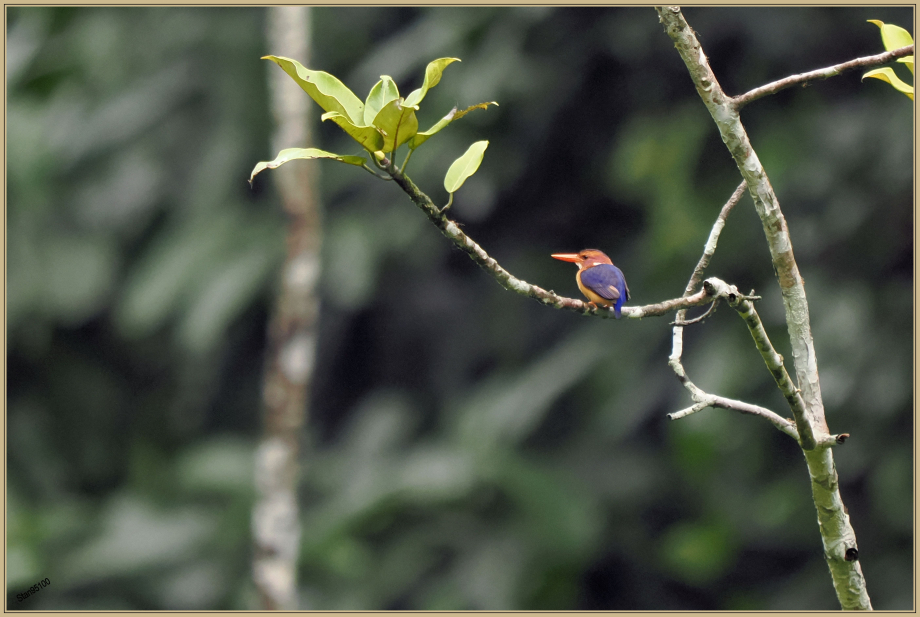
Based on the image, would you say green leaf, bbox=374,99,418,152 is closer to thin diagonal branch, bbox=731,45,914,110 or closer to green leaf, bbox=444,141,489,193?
green leaf, bbox=444,141,489,193

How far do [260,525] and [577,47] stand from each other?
4.09m

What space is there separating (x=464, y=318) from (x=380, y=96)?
657 cm

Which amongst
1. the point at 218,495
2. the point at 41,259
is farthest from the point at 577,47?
the point at 41,259

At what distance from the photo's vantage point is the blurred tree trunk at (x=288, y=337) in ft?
16.5

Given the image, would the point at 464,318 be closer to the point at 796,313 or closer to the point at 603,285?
the point at 603,285

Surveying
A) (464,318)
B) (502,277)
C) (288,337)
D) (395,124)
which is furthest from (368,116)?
(464,318)

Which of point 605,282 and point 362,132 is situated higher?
point 362,132

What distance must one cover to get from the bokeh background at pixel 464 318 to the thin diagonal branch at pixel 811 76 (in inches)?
130

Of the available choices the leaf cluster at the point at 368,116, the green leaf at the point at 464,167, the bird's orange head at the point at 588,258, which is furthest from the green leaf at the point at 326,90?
the bird's orange head at the point at 588,258

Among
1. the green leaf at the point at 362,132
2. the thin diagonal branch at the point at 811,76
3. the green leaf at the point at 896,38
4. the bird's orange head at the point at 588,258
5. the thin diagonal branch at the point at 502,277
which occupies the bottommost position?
the thin diagonal branch at the point at 502,277

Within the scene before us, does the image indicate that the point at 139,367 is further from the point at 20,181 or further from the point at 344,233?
the point at 344,233

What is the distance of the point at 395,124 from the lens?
108 centimetres

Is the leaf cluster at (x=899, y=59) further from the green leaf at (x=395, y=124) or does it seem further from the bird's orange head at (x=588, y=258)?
the green leaf at (x=395, y=124)

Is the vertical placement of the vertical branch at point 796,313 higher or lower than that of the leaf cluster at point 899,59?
lower
